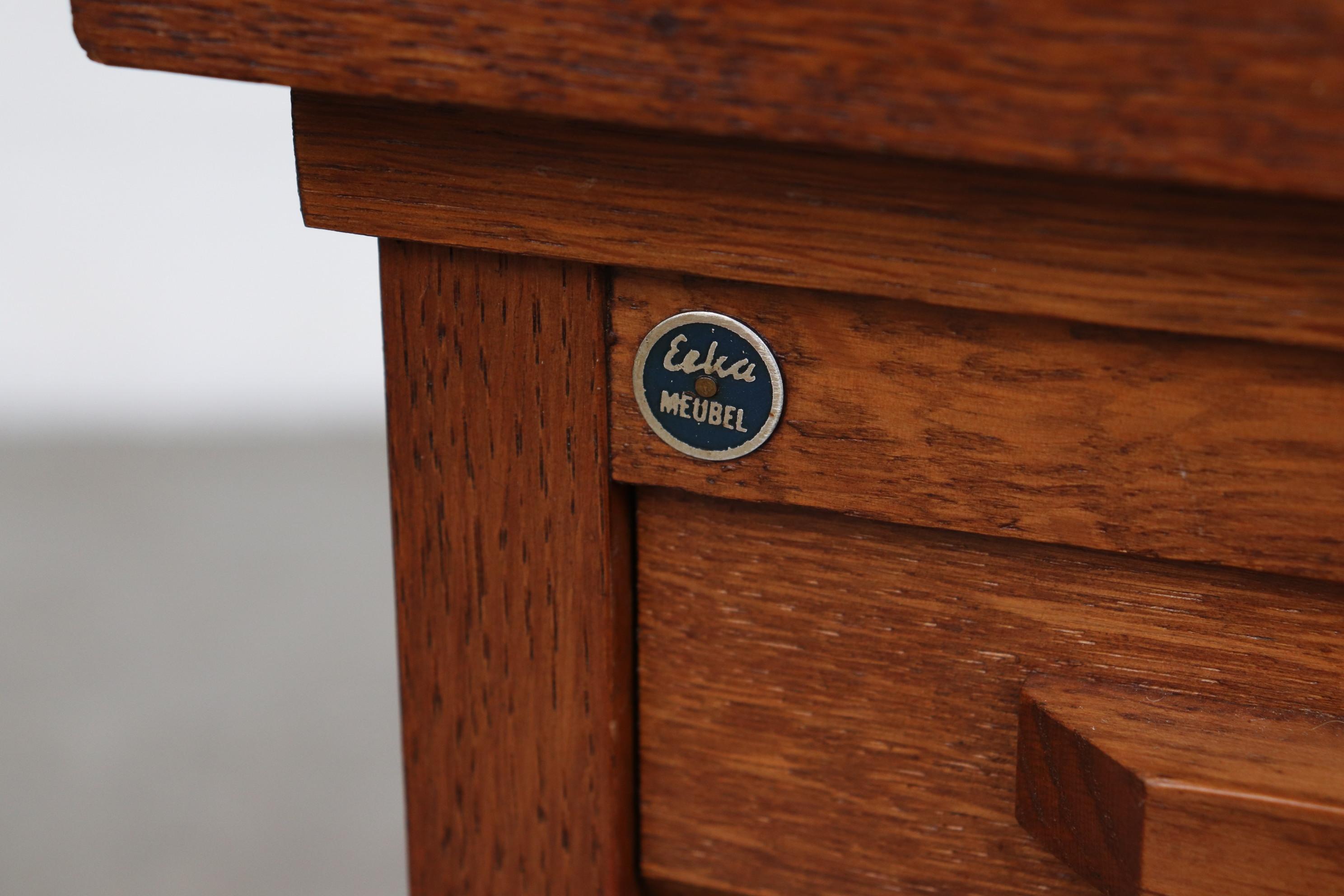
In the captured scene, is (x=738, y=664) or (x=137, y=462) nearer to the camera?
(x=738, y=664)

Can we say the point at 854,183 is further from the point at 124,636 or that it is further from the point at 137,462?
the point at 137,462

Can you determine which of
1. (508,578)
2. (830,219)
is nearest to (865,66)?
(830,219)

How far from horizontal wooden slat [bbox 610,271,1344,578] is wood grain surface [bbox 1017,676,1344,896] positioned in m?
0.04

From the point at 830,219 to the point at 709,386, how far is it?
0.04 m

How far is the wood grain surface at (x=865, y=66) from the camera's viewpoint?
8.3 inches

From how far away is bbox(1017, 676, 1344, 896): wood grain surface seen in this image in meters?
0.26

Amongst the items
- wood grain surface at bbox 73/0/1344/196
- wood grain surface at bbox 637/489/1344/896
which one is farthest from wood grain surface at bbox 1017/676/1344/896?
wood grain surface at bbox 73/0/1344/196

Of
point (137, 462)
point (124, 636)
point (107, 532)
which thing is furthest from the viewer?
point (137, 462)

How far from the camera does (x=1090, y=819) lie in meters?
0.29

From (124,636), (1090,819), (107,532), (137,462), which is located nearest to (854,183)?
(1090,819)

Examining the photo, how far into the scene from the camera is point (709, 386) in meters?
0.29

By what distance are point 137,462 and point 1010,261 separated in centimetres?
136

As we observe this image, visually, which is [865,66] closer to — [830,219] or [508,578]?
[830,219]

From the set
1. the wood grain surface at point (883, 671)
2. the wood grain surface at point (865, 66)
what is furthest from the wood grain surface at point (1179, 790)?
the wood grain surface at point (865, 66)
